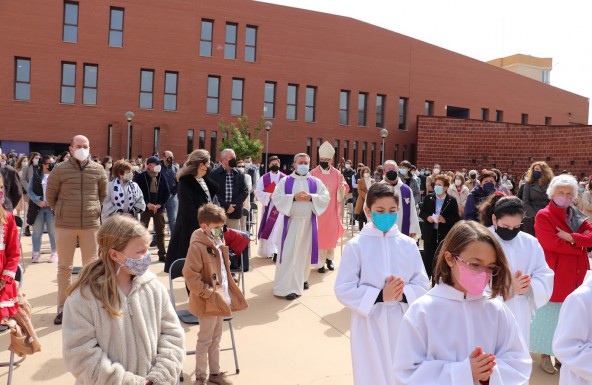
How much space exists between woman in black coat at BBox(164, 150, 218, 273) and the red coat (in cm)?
407

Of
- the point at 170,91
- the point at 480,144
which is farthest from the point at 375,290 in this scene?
the point at 480,144

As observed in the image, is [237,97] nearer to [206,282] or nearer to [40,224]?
[40,224]

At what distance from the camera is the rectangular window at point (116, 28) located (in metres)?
30.1

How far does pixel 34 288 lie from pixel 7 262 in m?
4.01

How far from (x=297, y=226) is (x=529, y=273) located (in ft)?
14.0

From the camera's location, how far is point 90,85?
2988 centimetres

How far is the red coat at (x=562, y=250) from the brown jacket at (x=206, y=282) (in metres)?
3.12

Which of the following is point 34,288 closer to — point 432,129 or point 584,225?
point 584,225

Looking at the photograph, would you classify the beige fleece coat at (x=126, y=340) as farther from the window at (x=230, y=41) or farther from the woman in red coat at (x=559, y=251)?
the window at (x=230, y=41)

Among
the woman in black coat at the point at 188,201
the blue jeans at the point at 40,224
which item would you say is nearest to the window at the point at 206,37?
the blue jeans at the point at 40,224

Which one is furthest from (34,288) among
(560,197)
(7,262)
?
(560,197)

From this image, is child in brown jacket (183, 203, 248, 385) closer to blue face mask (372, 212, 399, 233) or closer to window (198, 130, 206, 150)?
blue face mask (372, 212, 399, 233)

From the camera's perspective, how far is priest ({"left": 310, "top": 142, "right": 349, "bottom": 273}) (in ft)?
31.5

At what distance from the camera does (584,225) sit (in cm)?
540
